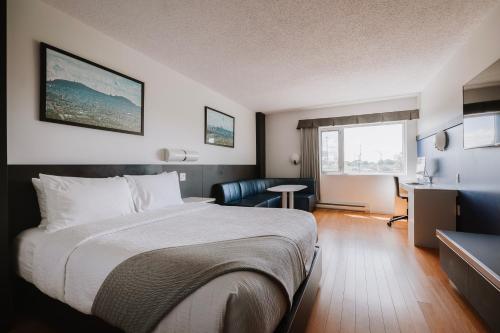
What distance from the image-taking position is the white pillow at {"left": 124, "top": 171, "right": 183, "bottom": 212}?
7.41ft

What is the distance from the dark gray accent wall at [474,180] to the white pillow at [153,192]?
3137 millimetres

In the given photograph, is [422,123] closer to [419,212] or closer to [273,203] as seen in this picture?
[419,212]

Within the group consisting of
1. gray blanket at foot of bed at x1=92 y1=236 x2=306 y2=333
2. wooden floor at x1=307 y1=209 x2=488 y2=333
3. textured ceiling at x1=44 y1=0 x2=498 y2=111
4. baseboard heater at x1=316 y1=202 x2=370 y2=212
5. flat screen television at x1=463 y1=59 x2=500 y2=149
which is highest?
textured ceiling at x1=44 y1=0 x2=498 y2=111

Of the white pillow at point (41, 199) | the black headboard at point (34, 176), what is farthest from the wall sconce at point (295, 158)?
the white pillow at point (41, 199)

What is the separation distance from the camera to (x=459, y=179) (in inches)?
108

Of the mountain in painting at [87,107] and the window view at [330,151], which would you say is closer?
the mountain in painting at [87,107]

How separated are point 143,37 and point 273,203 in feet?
11.2

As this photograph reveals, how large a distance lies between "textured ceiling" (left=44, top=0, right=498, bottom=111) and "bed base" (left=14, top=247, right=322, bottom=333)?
229 centimetres

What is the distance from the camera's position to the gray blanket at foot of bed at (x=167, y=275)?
0.90m

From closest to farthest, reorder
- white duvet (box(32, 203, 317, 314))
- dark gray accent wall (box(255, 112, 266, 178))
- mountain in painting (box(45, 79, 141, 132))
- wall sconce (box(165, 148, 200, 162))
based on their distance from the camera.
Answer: white duvet (box(32, 203, 317, 314)) < mountain in painting (box(45, 79, 141, 132)) < wall sconce (box(165, 148, 200, 162)) < dark gray accent wall (box(255, 112, 266, 178))

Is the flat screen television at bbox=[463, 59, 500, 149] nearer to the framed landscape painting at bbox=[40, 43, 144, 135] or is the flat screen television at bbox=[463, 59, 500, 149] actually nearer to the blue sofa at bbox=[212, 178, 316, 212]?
the blue sofa at bbox=[212, 178, 316, 212]

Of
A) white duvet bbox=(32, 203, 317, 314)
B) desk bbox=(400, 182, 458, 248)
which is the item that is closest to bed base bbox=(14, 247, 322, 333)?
white duvet bbox=(32, 203, 317, 314)

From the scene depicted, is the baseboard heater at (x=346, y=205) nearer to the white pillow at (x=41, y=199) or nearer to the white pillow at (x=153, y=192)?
the white pillow at (x=153, y=192)

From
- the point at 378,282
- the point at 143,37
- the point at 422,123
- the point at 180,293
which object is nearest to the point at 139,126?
the point at 143,37
